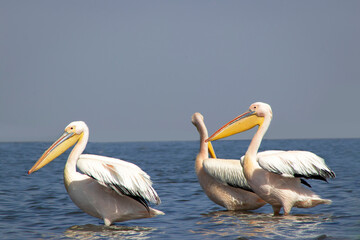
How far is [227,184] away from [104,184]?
6.07ft

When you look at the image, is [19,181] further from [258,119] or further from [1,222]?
[258,119]

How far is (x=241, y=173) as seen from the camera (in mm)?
6973

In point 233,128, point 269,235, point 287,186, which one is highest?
point 233,128

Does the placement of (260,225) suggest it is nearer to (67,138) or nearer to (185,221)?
(185,221)

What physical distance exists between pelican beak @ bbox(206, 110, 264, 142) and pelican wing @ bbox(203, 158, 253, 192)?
1.21 ft

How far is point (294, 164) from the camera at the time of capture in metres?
6.18

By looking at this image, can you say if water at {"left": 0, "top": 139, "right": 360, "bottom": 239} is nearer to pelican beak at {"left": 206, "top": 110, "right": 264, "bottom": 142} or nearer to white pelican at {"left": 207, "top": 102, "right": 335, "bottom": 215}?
white pelican at {"left": 207, "top": 102, "right": 335, "bottom": 215}

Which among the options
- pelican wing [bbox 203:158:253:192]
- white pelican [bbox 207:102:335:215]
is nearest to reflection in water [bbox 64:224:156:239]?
pelican wing [bbox 203:158:253:192]

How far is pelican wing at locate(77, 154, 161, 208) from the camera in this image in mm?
5824

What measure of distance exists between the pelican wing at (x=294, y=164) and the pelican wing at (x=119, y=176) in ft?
4.39

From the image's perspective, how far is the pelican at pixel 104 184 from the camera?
589cm

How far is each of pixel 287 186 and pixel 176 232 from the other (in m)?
1.42

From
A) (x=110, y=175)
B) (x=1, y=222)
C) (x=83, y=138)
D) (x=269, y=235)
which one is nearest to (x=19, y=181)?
(x=1, y=222)

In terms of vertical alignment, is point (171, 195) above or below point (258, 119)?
below
